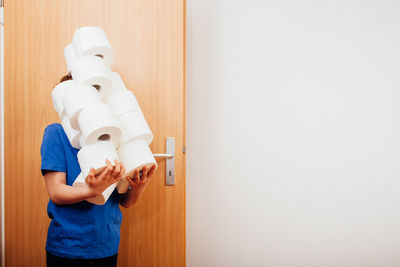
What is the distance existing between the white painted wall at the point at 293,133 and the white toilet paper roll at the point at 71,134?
69 cm

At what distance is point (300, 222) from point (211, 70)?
93cm

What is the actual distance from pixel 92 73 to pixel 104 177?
301mm

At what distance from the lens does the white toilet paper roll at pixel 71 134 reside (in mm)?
861

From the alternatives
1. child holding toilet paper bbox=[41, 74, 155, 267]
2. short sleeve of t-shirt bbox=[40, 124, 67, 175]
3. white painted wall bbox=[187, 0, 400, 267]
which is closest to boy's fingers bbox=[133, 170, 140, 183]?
child holding toilet paper bbox=[41, 74, 155, 267]

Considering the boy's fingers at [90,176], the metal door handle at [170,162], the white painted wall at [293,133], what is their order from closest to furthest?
the boy's fingers at [90,176], the metal door handle at [170,162], the white painted wall at [293,133]

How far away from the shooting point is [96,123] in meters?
0.77

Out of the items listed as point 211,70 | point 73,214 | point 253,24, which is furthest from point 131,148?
point 253,24

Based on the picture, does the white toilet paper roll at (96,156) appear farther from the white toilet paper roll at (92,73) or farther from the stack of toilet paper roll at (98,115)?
the white toilet paper roll at (92,73)

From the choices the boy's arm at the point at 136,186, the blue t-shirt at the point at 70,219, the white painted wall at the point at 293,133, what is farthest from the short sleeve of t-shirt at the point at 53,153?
the white painted wall at the point at 293,133

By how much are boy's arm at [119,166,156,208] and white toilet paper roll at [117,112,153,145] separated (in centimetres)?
10

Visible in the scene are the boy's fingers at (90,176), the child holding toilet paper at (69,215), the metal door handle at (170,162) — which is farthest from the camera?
the metal door handle at (170,162)

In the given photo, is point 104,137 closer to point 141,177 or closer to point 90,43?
point 141,177

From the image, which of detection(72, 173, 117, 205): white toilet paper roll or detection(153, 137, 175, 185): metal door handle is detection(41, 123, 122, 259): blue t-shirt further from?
detection(153, 137, 175, 185): metal door handle

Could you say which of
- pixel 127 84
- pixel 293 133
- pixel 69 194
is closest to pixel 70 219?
pixel 69 194
